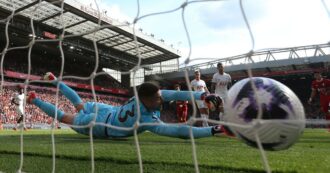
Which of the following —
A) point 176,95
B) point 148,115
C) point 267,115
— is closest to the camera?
point 267,115

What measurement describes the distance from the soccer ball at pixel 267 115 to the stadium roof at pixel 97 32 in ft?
47.2

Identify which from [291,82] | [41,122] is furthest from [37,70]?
[291,82]

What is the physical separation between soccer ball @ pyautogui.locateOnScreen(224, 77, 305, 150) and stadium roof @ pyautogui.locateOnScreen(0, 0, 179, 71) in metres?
14.4

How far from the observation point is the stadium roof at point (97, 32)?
20438 millimetres

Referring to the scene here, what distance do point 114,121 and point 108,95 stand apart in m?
27.1

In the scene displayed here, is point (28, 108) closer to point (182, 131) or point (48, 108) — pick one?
point (48, 108)

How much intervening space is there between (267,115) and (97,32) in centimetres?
2319

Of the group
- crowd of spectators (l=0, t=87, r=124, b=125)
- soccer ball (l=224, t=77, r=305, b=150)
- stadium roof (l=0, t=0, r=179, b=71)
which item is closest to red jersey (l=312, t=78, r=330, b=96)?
soccer ball (l=224, t=77, r=305, b=150)

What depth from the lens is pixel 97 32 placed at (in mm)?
24500

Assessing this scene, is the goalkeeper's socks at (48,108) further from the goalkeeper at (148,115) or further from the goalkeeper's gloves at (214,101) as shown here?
the goalkeeper's gloves at (214,101)

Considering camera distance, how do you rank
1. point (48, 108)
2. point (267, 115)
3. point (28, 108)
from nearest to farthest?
1. point (267, 115)
2. point (48, 108)
3. point (28, 108)

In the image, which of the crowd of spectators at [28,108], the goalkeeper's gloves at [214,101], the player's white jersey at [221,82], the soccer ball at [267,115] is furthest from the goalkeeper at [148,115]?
the crowd of spectators at [28,108]

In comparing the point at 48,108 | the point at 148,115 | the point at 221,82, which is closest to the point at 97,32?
the point at 221,82

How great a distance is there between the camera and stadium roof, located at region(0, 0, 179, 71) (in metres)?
20.4
